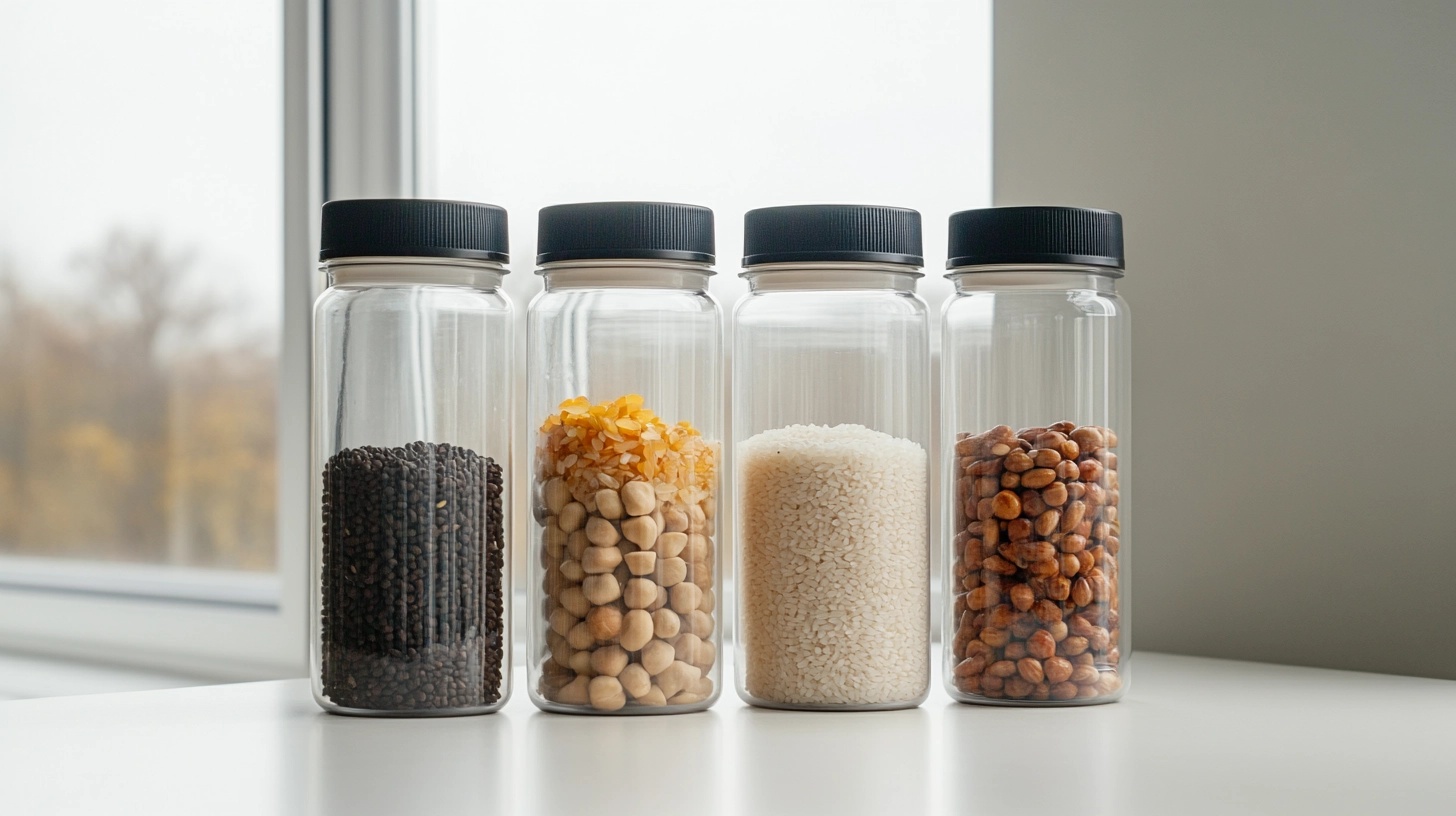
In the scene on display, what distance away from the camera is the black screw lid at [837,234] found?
3.04ft

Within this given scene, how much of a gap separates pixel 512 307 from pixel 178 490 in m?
1.56

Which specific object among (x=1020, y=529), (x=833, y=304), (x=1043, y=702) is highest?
(x=833, y=304)

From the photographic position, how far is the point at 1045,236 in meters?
0.96

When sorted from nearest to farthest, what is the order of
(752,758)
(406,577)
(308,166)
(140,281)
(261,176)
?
(752,758), (406,577), (308,166), (261,176), (140,281)

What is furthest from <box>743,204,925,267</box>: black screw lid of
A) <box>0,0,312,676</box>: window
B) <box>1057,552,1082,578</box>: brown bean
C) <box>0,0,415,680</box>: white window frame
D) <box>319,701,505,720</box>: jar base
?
<box>0,0,312,676</box>: window

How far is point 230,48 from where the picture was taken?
206 cm

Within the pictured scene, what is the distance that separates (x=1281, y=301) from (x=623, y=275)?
57 centimetres

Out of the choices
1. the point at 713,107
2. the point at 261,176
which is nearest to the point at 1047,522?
the point at 713,107

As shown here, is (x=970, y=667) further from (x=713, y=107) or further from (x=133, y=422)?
(x=133, y=422)

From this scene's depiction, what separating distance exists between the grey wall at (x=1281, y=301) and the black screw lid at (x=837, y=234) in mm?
378

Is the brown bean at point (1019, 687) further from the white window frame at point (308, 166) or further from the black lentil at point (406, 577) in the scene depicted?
the white window frame at point (308, 166)

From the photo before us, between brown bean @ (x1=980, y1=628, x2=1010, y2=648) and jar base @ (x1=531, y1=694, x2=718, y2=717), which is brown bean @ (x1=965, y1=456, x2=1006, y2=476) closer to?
brown bean @ (x1=980, y1=628, x2=1010, y2=648)

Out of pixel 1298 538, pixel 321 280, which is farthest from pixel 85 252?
pixel 1298 538

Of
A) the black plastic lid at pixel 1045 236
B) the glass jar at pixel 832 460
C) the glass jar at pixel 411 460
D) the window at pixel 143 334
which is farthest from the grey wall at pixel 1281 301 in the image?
the window at pixel 143 334
